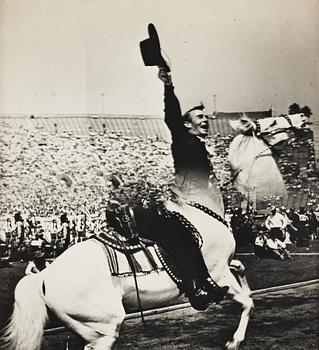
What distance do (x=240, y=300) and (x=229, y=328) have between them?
13 centimetres

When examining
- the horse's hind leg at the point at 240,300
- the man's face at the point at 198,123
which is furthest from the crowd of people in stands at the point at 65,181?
the horse's hind leg at the point at 240,300

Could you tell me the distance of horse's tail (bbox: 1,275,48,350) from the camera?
8.56 feet

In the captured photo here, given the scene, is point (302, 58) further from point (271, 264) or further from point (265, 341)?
point (265, 341)

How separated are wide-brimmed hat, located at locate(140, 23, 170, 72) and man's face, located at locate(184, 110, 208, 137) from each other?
22cm

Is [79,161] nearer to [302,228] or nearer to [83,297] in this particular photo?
[83,297]

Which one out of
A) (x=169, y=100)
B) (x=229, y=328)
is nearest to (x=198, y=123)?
(x=169, y=100)

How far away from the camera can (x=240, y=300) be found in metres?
2.87

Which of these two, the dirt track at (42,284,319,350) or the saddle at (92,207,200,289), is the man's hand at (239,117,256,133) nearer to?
the saddle at (92,207,200,289)

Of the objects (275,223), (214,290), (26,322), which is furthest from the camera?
(275,223)

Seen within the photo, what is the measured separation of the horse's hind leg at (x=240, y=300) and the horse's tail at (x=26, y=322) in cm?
78

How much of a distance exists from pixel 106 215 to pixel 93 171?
19cm

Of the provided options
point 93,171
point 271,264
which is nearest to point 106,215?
point 93,171

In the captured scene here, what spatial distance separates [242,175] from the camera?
2898 millimetres

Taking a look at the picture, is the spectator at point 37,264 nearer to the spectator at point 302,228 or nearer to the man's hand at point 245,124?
the man's hand at point 245,124
